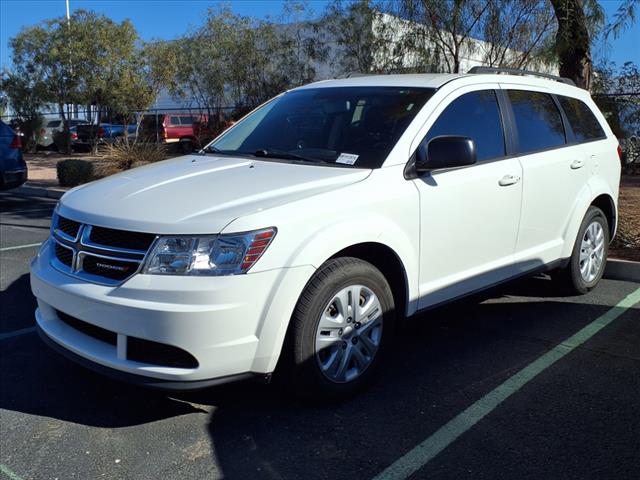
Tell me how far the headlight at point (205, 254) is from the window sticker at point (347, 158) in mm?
1032

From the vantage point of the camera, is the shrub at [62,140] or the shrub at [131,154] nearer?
the shrub at [131,154]

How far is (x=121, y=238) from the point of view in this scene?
3178 millimetres

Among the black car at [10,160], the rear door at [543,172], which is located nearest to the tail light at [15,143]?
the black car at [10,160]

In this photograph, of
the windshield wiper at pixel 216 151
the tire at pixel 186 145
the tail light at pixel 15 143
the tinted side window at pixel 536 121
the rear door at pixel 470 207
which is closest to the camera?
the rear door at pixel 470 207

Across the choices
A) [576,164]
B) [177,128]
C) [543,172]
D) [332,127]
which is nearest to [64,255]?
[332,127]

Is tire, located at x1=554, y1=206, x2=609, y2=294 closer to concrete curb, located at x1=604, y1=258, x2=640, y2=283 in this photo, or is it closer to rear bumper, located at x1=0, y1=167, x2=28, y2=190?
concrete curb, located at x1=604, y1=258, x2=640, y2=283

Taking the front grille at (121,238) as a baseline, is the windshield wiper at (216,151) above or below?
above

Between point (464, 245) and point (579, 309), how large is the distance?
1.74 meters

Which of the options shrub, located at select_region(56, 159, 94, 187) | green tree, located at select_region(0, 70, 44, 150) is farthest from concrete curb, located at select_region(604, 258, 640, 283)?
green tree, located at select_region(0, 70, 44, 150)

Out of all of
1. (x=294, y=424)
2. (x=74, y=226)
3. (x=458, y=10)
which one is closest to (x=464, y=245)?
(x=294, y=424)

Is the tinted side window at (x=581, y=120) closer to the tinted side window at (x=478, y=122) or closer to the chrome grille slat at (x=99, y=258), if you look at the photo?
the tinted side window at (x=478, y=122)

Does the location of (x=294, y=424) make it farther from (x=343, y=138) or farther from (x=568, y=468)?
(x=343, y=138)

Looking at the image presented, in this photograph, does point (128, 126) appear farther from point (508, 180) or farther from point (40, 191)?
point (508, 180)

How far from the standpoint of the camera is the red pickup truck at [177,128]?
22.4 metres
